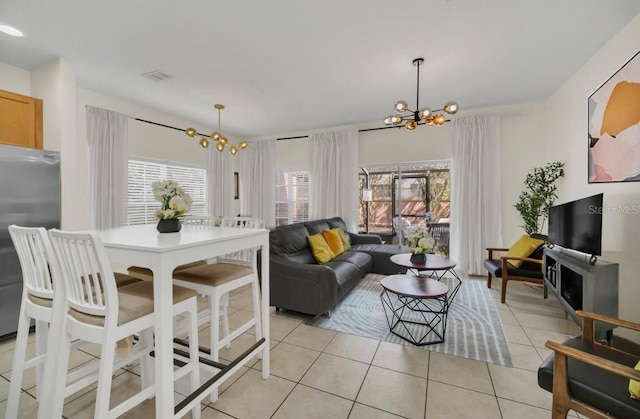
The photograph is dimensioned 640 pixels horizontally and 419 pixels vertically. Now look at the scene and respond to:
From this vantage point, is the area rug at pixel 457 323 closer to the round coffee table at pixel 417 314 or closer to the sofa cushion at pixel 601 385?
the round coffee table at pixel 417 314

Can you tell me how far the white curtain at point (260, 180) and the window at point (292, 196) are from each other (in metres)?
0.19

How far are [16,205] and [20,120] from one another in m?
0.97

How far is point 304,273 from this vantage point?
2871mm

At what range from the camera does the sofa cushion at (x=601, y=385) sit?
1120 millimetres

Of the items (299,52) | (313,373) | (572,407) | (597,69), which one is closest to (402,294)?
(313,373)

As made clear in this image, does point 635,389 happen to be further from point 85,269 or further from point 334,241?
point 334,241

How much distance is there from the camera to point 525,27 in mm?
2311

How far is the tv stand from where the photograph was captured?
6.56 feet

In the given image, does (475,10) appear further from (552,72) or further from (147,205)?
(147,205)

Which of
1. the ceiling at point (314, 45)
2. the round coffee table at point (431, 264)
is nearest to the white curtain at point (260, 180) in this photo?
the ceiling at point (314, 45)

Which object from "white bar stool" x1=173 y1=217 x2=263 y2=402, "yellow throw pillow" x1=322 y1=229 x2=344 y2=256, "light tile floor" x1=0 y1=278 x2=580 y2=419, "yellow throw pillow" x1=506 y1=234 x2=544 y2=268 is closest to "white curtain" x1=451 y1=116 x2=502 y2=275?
"yellow throw pillow" x1=506 y1=234 x2=544 y2=268

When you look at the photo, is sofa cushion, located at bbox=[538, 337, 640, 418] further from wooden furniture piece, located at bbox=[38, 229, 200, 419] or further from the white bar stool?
wooden furniture piece, located at bbox=[38, 229, 200, 419]

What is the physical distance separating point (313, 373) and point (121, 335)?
52.0 inches

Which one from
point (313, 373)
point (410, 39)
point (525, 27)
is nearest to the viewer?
point (313, 373)
